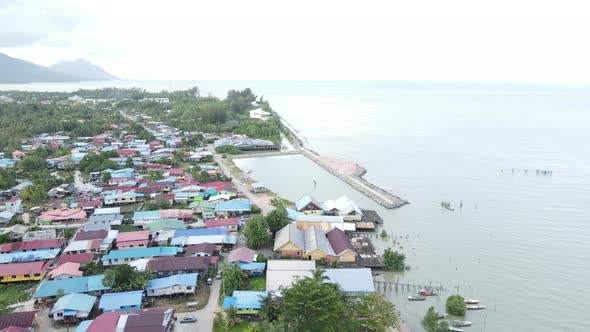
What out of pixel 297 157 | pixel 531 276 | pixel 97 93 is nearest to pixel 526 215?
pixel 531 276

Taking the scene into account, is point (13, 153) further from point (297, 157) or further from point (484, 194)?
point (484, 194)

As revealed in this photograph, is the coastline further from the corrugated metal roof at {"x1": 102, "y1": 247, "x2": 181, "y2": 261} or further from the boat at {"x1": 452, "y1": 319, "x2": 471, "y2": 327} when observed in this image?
the corrugated metal roof at {"x1": 102, "y1": 247, "x2": 181, "y2": 261}

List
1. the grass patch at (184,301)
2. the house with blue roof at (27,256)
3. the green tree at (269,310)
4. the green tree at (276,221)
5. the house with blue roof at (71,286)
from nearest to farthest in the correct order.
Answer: the green tree at (269,310), the grass patch at (184,301), the house with blue roof at (71,286), the house with blue roof at (27,256), the green tree at (276,221)

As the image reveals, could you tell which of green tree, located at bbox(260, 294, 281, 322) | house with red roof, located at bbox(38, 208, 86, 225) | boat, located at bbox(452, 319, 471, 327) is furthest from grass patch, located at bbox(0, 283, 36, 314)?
boat, located at bbox(452, 319, 471, 327)

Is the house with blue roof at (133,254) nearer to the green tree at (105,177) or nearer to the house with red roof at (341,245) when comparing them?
Result: the house with red roof at (341,245)

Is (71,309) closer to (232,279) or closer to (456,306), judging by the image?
(232,279)

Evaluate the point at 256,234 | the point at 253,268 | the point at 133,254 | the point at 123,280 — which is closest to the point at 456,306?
the point at 253,268

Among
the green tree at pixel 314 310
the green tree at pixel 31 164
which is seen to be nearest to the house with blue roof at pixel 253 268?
the green tree at pixel 314 310
